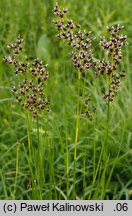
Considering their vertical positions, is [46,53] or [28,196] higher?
[46,53]

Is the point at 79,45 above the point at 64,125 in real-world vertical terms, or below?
above

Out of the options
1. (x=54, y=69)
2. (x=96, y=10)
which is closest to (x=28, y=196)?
(x=54, y=69)

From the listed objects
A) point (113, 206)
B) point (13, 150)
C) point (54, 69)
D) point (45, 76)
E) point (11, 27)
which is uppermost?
point (11, 27)

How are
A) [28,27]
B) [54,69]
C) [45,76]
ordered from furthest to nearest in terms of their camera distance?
[28,27] → [54,69] → [45,76]

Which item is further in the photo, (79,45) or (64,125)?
(64,125)

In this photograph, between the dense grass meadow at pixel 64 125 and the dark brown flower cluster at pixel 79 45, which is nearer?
the dark brown flower cluster at pixel 79 45

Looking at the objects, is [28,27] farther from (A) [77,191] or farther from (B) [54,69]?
(A) [77,191]

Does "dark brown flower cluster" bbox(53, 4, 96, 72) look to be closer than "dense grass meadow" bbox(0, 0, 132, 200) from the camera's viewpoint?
Yes

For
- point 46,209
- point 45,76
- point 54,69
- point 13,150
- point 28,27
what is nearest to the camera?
point 45,76
